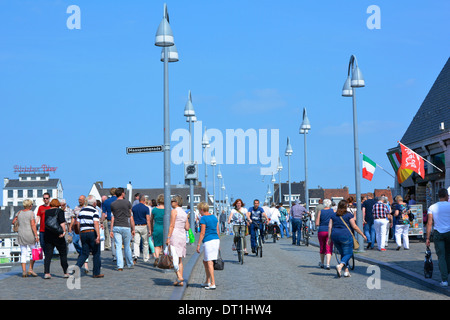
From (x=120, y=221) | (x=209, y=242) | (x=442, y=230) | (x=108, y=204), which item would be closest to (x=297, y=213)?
(x=108, y=204)

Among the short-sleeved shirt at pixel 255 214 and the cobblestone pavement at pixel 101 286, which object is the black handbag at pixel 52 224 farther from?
the short-sleeved shirt at pixel 255 214

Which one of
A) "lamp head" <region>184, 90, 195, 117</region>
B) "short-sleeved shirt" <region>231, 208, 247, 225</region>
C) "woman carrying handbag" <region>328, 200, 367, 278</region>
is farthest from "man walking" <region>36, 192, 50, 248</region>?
"lamp head" <region>184, 90, 195, 117</region>

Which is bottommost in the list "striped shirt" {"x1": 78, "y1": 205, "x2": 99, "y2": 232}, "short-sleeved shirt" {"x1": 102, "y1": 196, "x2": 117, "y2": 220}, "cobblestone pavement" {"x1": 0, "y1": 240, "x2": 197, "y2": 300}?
"cobblestone pavement" {"x1": 0, "y1": 240, "x2": 197, "y2": 300}

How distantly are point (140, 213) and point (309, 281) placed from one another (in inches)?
222

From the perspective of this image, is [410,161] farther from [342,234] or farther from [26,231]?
[26,231]

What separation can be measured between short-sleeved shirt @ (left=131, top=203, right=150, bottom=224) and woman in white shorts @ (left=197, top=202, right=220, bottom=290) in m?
4.73

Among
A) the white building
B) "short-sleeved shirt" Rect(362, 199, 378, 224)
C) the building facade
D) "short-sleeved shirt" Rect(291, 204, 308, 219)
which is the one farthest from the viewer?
the white building

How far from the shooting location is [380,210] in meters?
22.5

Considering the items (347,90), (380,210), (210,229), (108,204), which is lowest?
(210,229)

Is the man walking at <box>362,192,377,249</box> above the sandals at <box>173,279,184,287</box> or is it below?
above

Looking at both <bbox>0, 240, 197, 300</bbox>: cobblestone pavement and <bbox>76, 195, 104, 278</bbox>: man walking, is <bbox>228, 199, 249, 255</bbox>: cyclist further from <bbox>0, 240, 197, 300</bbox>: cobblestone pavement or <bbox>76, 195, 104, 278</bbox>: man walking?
<bbox>76, 195, 104, 278</bbox>: man walking

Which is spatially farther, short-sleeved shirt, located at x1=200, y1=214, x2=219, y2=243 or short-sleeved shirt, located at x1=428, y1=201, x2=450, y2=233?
short-sleeved shirt, located at x1=200, y1=214, x2=219, y2=243

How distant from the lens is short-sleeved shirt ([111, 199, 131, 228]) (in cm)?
1588

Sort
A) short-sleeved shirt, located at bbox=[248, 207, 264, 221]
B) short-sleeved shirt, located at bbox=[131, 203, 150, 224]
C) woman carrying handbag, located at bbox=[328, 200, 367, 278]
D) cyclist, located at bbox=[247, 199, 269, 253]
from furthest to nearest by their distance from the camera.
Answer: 1. short-sleeved shirt, located at bbox=[248, 207, 264, 221]
2. cyclist, located at bbox=[247, 199, 269, 253]
3. short-sleeved shirt, located at bbox=[131, 203, 150, 224]
4. woman carrying handbag, located at bbox=[328, 200, 367, 278]
